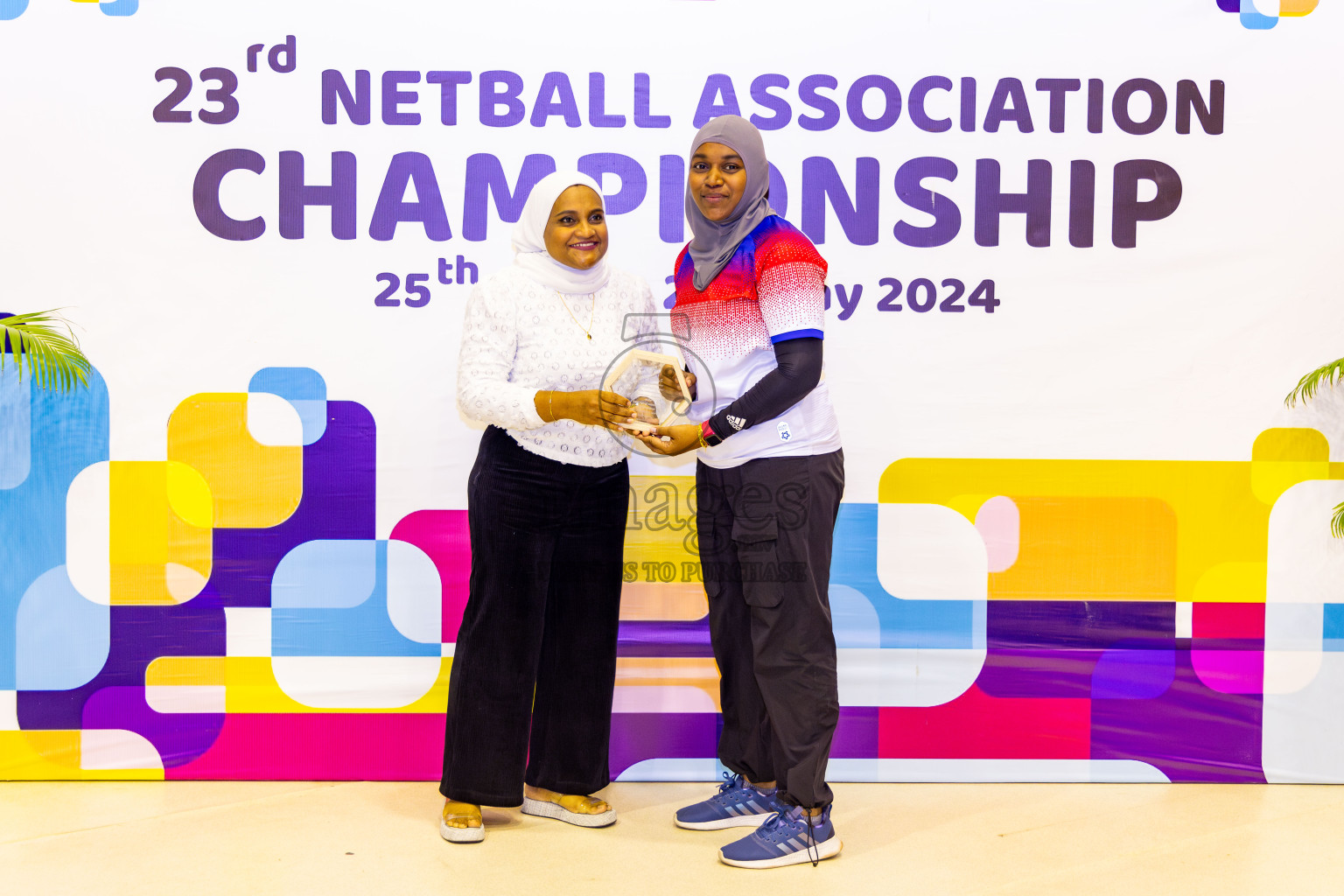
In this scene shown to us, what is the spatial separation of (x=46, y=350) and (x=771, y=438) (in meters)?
2.00

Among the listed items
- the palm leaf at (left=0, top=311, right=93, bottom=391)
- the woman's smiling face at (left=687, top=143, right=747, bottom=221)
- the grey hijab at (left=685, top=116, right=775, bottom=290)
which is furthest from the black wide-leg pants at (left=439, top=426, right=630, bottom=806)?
the palm leaf at (left=0, top=311, right=93, bottom=391)

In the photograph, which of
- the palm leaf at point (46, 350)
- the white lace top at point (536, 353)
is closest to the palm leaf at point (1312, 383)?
the white lace top at point (536, 353)

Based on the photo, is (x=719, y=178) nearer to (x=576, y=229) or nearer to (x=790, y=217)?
(x=576, y=229)

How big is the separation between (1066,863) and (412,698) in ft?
5.85

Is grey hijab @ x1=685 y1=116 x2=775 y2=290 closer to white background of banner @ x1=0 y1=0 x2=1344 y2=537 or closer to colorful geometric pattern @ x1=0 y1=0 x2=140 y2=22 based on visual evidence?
white background of banner @ x1=0 y1=0 x2=1344 y2=537

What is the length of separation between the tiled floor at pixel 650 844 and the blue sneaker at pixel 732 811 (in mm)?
31

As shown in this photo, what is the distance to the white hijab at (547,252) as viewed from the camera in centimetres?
239

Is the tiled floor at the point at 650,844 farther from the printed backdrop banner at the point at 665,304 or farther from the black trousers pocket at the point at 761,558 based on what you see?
the black trousers pocket at the point at 761,558

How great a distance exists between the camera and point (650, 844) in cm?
248

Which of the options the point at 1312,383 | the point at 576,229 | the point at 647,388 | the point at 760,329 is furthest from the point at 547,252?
the point at 1312,383

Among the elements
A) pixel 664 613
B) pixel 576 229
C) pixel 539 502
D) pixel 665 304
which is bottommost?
pixel 664 613

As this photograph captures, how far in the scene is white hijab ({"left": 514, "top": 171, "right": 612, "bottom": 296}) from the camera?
2.39m

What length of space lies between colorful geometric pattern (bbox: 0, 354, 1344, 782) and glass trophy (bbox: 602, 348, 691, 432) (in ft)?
1.45

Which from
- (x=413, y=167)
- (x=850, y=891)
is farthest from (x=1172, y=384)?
(x=413, y=167)
